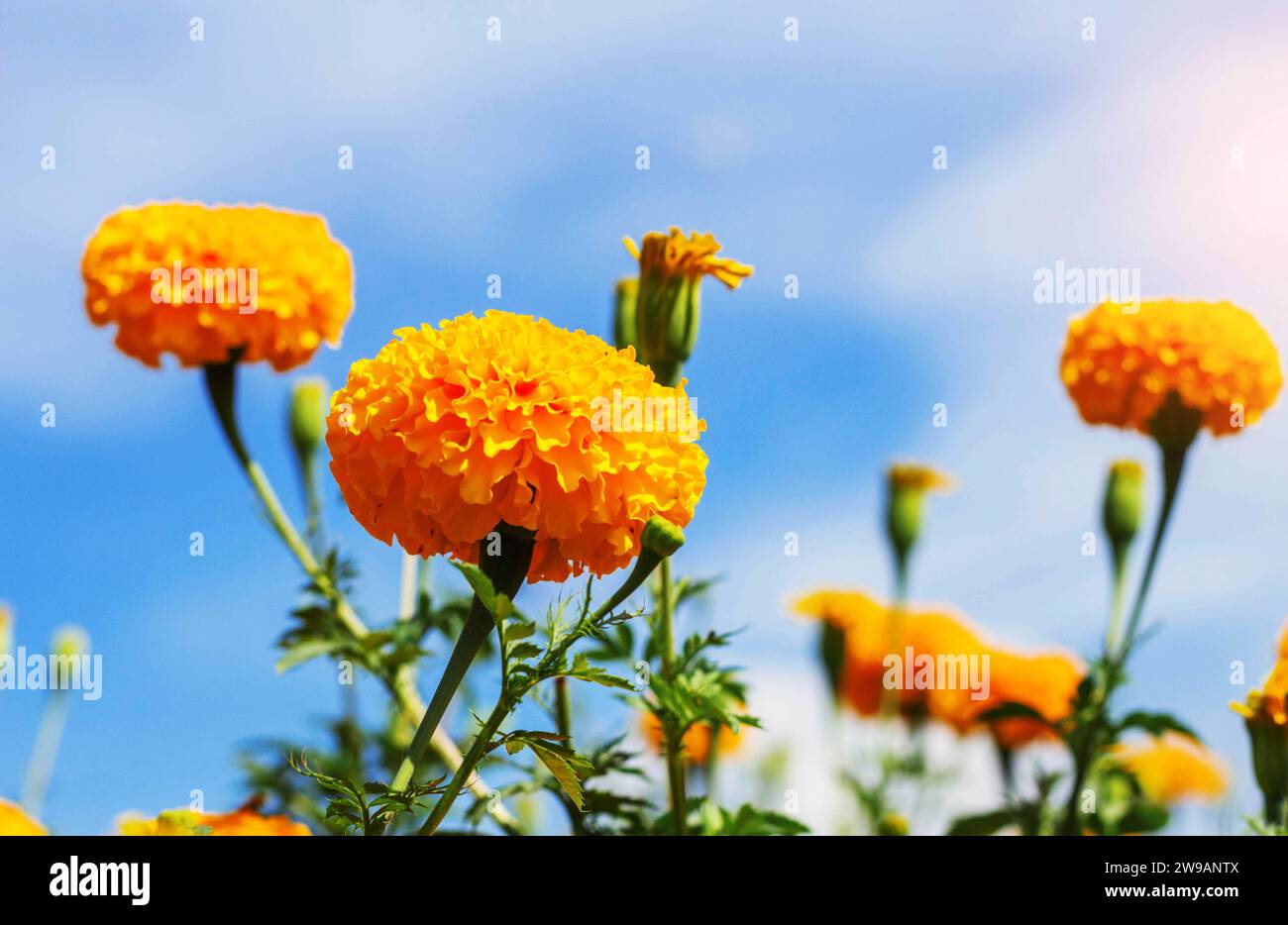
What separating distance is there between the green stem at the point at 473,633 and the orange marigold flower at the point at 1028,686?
164 centimetres

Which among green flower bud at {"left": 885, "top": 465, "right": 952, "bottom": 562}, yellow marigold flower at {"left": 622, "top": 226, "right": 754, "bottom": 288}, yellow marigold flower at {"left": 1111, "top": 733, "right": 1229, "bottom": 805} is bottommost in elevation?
yellow marigold flower at {"left": 1111, "top": 733, "right": 1229, "bottom": 805}

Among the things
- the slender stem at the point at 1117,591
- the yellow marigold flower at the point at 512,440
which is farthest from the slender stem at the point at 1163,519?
the yellow marigold flower at the point at 512,440

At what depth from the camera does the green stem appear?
1.37 metres

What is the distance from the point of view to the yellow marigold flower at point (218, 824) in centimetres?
170

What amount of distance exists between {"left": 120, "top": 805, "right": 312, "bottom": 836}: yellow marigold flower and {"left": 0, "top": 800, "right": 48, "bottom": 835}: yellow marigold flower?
124 mm

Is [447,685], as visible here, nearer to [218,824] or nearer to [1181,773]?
[218,824]

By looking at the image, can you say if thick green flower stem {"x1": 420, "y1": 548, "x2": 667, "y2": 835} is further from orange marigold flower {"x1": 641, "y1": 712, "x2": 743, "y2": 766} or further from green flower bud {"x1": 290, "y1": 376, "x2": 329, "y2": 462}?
green flower bud {"x1": 290, "y1": 376, "x2": 329, "y2": 462}

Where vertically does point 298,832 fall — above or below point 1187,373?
below

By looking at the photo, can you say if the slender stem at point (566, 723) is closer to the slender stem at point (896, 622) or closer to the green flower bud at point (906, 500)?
the slender stem at point (896, 622)

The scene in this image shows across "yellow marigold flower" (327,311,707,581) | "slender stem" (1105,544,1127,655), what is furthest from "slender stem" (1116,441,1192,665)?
"yellow marigold flower" (327,311,707,581)
